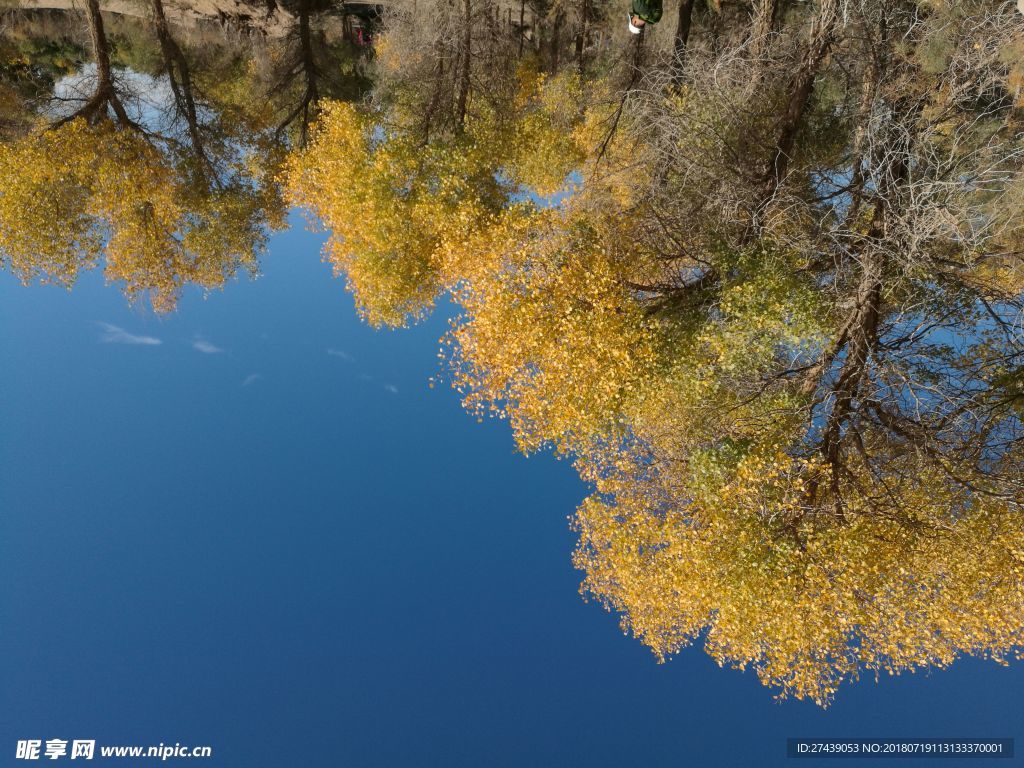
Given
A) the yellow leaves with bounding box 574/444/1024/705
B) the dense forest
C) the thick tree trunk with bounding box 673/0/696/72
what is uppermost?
the thick tree trunk with bounding box 673/0/696/72

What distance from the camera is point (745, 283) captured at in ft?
37.8

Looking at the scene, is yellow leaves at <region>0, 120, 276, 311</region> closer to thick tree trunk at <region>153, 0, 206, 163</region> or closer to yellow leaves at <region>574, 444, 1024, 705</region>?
thick tree trunk at <region>153, 0, 206, 163</region>

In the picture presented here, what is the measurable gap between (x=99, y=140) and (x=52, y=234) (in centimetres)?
398

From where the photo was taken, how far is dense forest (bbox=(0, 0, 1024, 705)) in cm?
1045

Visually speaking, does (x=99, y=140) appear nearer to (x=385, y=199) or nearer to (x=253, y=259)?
(x=253, y=259)

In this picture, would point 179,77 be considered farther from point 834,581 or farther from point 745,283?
point 834,581

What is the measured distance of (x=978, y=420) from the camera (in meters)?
11.0

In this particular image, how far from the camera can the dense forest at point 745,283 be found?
34.3ft

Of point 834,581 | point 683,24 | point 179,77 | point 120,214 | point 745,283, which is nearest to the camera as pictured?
point 834,581

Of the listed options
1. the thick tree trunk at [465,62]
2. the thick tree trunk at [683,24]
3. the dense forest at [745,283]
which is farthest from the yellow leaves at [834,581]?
the thick tree trunk at [465,62]

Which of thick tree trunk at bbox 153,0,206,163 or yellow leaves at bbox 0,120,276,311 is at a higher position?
thick tree trunk at bbox 153,0,206,163

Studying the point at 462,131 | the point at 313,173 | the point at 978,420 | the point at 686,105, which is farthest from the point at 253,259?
the point at 978,420

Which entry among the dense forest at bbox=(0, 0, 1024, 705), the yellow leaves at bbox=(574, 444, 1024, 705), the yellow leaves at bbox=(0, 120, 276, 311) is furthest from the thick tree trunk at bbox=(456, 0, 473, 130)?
the yellow leaves at bbox=(574, 444, 1024, 705)

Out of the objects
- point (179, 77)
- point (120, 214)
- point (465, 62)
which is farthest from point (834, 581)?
point (179, 77)
